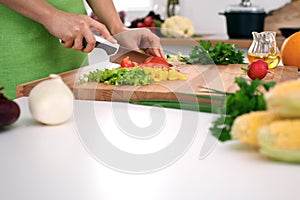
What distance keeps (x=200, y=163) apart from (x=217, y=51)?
102cm

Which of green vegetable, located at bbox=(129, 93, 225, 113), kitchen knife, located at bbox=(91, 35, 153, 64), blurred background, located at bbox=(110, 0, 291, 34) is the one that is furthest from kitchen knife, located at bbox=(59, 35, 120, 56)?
blurred background, located at bbox=(110, 0, 291, 34)

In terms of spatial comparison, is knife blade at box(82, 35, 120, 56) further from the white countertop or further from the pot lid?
the pot lid

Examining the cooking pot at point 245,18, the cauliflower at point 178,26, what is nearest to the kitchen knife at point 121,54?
the cooking pot at point 245,18

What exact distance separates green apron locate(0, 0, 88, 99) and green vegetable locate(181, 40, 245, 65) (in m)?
0.45

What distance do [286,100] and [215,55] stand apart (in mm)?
1038

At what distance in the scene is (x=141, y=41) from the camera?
5.90 feet

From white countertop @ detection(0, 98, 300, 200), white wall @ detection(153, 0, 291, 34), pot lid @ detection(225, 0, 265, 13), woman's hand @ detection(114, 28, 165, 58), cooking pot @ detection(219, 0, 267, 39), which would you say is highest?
white countertop @ detection(0, 98, 300, 200)

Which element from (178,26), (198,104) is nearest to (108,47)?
(198,104)

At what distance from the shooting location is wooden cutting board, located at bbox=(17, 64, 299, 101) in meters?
1.24

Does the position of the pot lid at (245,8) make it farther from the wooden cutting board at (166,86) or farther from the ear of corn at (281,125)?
the ear of corn at (281,125)

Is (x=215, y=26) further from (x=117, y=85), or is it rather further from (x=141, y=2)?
(x=117, y=85)

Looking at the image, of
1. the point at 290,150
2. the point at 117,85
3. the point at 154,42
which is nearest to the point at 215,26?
the point at 154,42

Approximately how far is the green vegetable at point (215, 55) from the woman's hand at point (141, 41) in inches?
4.0

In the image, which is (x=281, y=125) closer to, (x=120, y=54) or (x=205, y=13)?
(x=120, y=54)
